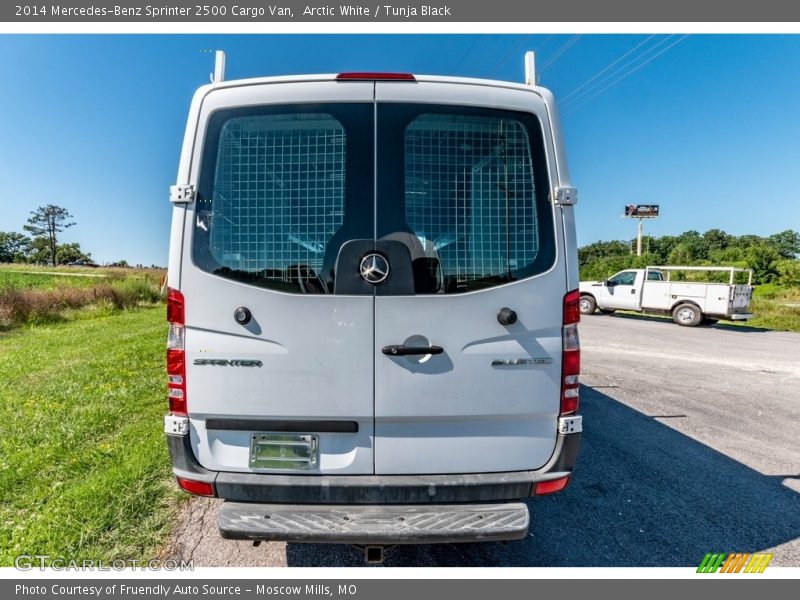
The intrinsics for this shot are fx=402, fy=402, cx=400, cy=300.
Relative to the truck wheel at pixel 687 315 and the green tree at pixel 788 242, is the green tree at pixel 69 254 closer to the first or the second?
the truck wheel at pixel 687 315

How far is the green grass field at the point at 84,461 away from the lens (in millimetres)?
2545

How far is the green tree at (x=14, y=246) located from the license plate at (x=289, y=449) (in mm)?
131213

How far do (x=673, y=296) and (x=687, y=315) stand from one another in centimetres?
82

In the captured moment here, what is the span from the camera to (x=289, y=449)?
2072 mm

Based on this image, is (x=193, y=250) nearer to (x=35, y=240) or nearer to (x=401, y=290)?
(x=401, y=290)

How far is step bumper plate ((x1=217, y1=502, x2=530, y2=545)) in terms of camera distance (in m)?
1.89

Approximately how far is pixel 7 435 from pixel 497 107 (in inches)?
214

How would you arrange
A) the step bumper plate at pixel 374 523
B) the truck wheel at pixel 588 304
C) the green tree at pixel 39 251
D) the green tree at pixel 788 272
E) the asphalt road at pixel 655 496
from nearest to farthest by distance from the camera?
the step bumper plate at pixel 374 523 < the asphalt road at pixel 655 496 < the truck wheel at pixel 588 304 < the green tree at pixel 788 272 < the green tree at pixel 39 251

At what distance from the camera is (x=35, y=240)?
95562 millimetres

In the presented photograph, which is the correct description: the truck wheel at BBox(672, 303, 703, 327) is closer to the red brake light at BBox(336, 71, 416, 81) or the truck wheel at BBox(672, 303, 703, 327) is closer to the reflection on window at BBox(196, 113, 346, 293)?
the red brake light at BBox(336, 71, 416, 81)

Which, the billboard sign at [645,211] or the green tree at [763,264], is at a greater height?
the billboard sign at [645,211]

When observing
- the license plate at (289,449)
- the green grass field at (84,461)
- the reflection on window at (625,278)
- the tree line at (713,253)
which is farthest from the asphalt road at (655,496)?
the tree line at (713,253)

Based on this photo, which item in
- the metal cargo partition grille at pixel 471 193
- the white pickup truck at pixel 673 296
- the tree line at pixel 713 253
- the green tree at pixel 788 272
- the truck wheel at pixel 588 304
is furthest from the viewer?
the tree line at pixel 713 253

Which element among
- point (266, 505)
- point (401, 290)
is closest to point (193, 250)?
point (401, 290)
